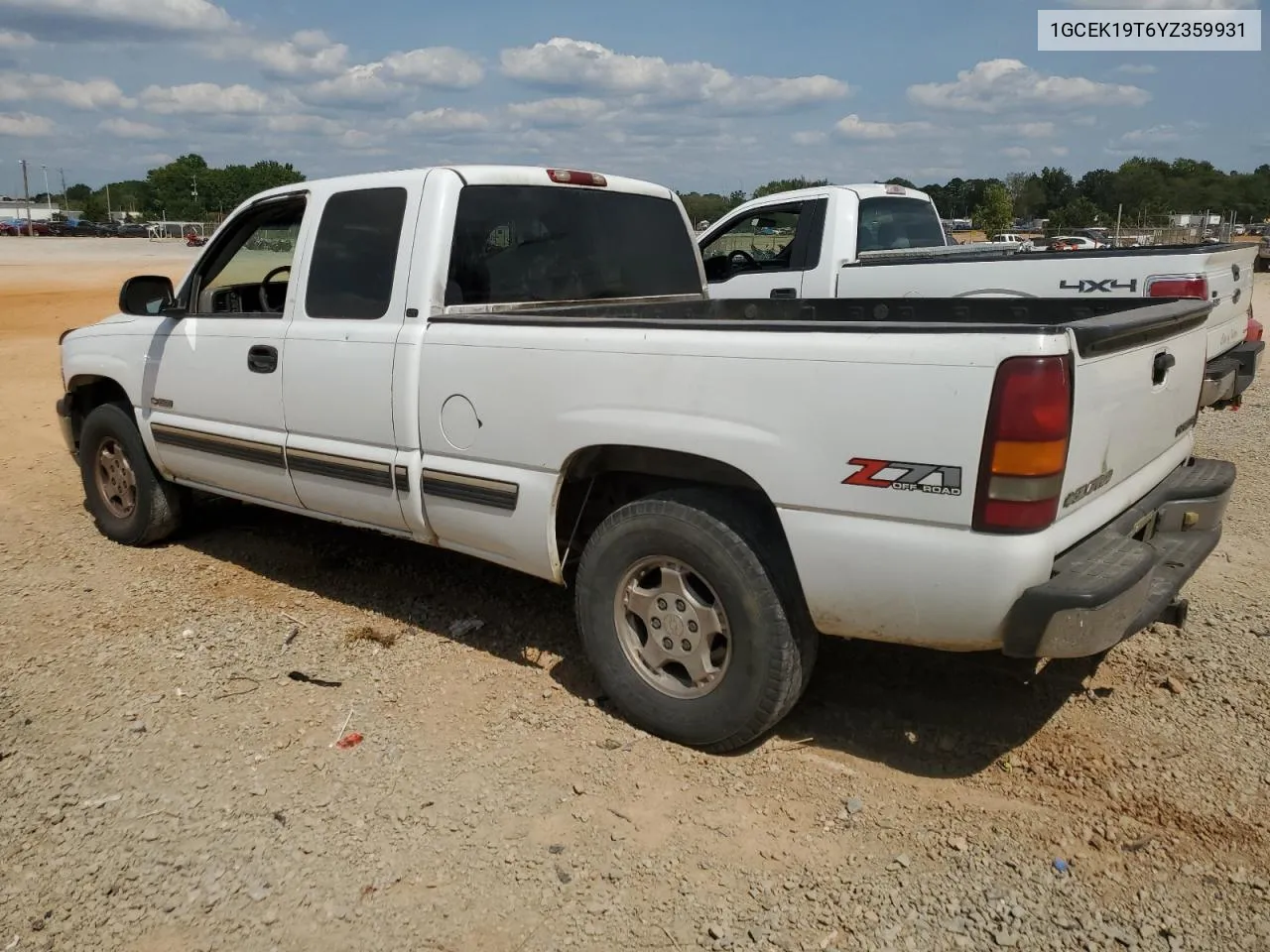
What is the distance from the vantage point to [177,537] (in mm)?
6039

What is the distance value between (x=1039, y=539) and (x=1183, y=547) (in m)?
1.11

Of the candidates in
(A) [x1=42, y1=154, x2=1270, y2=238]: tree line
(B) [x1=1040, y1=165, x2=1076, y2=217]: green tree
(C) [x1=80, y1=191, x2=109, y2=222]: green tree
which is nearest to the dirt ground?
(A) [x1=42, y1=154, x2=1270, y2=238]: tree line

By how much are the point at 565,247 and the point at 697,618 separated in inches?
77.4

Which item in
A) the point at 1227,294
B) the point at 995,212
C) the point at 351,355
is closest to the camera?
the point at 351,355

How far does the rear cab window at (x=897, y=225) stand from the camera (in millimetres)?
8617

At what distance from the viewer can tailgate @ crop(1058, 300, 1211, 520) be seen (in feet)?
9.61

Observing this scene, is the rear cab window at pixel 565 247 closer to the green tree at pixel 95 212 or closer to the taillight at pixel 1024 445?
the taillight at pixel 1024 445

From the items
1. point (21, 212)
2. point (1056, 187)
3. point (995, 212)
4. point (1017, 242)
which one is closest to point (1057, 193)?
point (1056, 187)

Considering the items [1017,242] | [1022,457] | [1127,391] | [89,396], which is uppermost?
[1017,242]

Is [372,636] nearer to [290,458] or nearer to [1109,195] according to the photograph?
[290,458]

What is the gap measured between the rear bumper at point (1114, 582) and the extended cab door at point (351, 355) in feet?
7.87

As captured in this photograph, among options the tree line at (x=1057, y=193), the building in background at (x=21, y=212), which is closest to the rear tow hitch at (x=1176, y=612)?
the tree line at (x=1057, y=193)

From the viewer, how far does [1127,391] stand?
323 centimetres

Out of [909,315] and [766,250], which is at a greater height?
[766,250]
